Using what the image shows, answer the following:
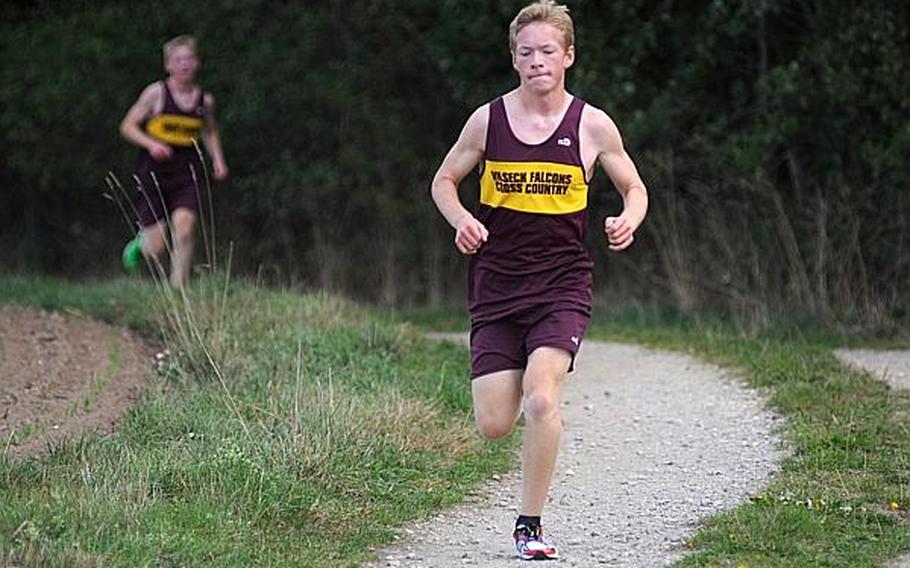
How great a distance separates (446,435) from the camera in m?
8.53

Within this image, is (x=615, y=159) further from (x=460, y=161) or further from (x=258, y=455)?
(x=258, y=455)

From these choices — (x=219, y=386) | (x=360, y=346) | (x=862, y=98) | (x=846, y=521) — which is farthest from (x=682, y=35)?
(x=846, y=521)

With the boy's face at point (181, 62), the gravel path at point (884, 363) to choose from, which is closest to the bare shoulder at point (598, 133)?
the gravel path at point (884, 363)

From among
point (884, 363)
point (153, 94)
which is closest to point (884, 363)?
point (884, 363)

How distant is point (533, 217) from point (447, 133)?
11.1m

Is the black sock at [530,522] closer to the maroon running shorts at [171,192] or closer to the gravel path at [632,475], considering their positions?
the gravel path at [632,475]

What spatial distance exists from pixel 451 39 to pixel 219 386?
7.47m

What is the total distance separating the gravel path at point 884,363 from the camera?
10.6m

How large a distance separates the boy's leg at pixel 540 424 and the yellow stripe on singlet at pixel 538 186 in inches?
22.5

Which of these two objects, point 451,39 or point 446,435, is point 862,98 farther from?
point 446,435


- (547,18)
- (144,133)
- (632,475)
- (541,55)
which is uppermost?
(547,18)

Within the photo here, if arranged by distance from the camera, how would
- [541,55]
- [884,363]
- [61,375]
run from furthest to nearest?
[884,363]
[61,375]
[541,55]

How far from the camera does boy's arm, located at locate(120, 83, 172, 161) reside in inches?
503

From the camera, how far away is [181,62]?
13.0 meters
